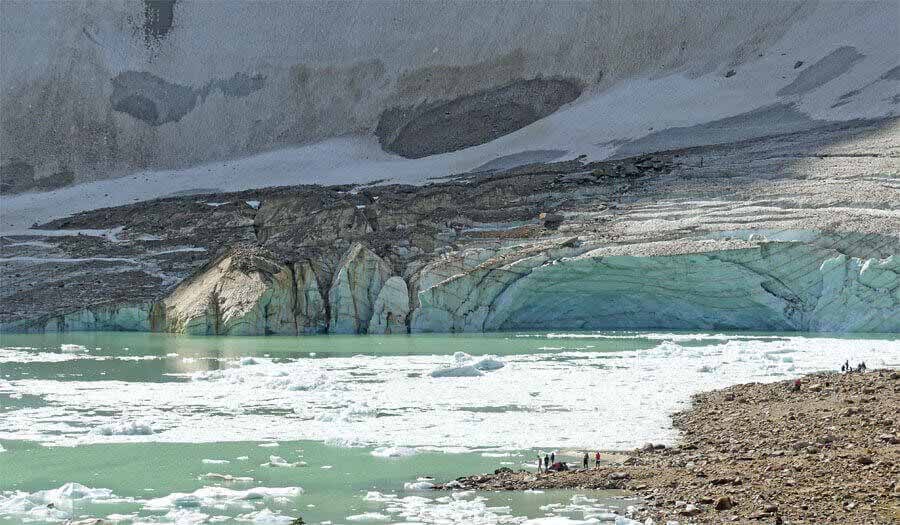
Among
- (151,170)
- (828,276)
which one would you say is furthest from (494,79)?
(828,276)

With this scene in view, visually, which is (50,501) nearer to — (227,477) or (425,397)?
(227,477)

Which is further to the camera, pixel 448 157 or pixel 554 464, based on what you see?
pixel 448 157

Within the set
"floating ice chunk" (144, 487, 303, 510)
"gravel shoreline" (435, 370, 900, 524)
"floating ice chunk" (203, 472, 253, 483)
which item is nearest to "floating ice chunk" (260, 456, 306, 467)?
"floating ice chunk" (203, 472, 253, 483)

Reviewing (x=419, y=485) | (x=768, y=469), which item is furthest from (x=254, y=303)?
(x=768, y=469)

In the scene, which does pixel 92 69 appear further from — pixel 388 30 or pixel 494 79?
pixel 494 79

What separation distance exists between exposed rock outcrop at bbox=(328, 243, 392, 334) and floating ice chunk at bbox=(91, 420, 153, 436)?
920 inches

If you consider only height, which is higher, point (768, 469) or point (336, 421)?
point (336, 421)

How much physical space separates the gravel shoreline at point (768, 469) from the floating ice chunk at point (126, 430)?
5.47 m

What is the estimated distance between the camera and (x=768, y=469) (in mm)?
11430

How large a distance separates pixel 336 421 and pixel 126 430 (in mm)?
2963

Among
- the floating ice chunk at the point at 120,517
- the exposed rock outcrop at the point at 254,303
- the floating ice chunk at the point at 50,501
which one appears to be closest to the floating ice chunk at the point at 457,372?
the floating ice chunk at the point at 50,501

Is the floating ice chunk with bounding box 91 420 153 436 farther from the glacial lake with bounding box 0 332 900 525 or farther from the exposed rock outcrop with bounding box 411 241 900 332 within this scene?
the exposed rock outcrop with bounding box 411 241 900 332

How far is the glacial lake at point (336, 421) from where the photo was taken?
438 inches

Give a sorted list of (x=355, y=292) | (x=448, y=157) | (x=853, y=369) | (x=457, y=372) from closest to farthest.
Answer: (x=853, y=369)
(x=457, y=372)
(x=355, y=292)
(x=448, y=157)
